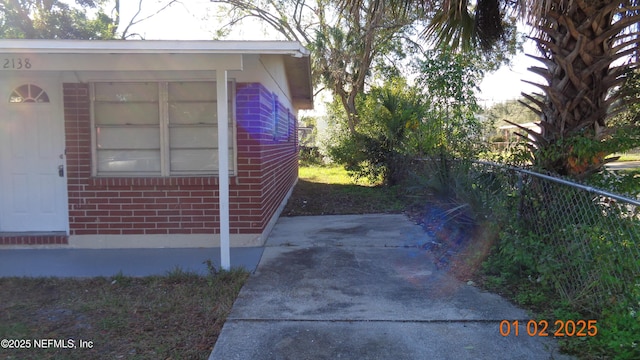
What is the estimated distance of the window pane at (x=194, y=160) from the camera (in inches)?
261

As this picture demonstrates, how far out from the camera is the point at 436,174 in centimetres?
791

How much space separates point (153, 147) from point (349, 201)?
18.7ft

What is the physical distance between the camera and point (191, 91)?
6.55m

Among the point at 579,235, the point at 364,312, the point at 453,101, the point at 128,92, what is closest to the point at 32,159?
the point at 128,92

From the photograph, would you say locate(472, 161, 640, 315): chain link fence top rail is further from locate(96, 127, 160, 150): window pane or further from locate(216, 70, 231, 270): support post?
locate(96, 127, 160, 150): window pane

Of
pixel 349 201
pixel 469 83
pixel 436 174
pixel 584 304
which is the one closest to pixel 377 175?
pixel 349 201

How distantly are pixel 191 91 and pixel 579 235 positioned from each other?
5118 mm

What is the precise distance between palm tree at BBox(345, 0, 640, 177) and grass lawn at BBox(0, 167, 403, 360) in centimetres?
386

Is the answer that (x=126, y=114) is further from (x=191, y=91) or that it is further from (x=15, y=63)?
(x=15, y=63)

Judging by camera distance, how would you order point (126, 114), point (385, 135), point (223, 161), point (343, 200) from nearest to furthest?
point (223, 161)
point (126, 114)
point (343, 200)
point (385, 135)

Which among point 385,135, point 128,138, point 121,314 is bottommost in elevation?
point 121,314

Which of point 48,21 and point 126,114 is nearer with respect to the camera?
point 126,114

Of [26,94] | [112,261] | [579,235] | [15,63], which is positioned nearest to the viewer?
[579,235]
